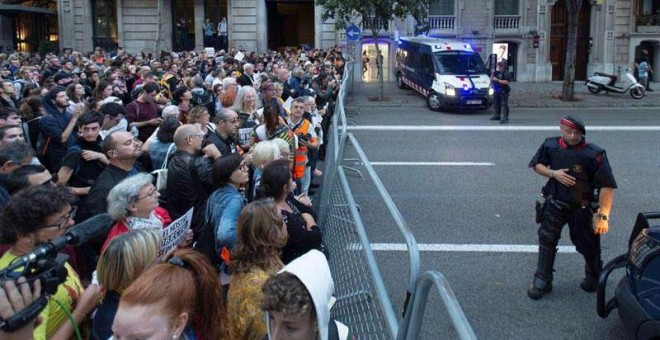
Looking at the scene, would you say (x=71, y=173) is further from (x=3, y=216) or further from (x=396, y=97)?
(x=396, y=97)

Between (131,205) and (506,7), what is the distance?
30.7 m

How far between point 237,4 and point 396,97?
1329 cm

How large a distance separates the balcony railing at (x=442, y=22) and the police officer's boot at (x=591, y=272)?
26866mm

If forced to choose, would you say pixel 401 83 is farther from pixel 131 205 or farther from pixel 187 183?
pixel 131 205

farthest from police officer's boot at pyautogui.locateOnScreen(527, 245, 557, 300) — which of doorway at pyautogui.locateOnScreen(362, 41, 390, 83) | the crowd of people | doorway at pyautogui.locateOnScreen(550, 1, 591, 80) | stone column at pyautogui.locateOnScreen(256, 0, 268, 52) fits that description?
doorway at pyautogui.locateOnScreen(550, 1, 591, 80)

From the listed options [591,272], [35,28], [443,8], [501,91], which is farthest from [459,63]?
[35,28]

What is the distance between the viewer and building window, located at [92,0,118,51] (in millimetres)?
34062

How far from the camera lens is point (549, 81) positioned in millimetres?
31734

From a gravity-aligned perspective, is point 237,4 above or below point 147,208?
above

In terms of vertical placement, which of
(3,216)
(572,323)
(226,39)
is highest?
(226,39)

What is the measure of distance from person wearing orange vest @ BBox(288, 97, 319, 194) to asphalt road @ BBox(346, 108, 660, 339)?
743 millimetres

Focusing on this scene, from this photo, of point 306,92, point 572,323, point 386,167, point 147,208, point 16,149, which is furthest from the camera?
point 306,92

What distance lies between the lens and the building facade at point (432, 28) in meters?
31.0

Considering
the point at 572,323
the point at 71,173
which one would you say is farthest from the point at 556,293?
the point at 71,173
